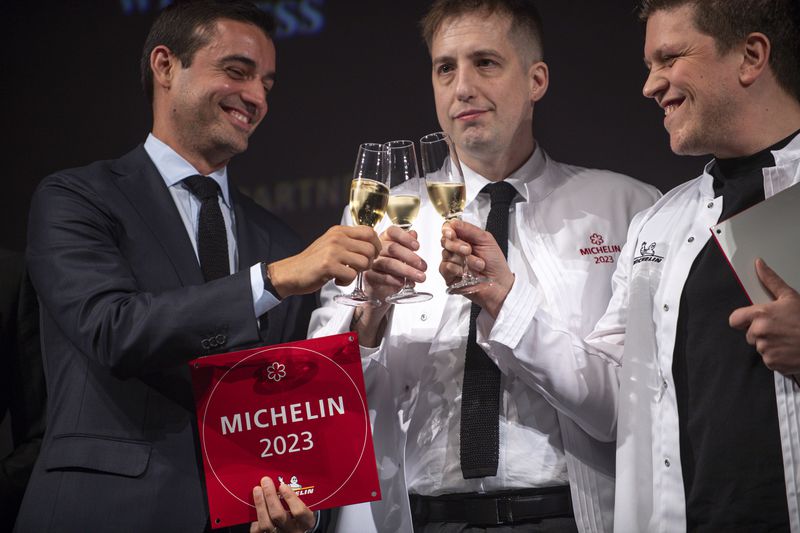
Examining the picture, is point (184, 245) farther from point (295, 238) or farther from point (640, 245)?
point (640, 245)

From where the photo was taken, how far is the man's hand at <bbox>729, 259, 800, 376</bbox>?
1.64 metres

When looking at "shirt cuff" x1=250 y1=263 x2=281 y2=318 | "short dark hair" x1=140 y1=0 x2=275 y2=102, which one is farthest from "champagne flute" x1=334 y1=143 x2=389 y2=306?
"short dark hair" x1=140 y1=0 x2=275 y2=102

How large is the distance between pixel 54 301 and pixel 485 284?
1070mm

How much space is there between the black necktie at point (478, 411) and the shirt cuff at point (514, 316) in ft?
0.47

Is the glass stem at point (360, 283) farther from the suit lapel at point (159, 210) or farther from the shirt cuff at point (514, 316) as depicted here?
the suit lapel at point (159, 210)

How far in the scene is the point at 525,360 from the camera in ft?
6.74

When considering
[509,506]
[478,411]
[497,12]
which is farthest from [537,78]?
[509,506]

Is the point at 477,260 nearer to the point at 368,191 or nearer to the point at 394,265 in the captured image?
the point at 394,265

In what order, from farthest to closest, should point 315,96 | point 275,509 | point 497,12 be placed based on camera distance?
point 315,96 → point 497,12 → point 275,509

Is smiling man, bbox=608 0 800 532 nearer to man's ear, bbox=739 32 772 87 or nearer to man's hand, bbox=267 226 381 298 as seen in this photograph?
man's ear, bbox=739 32 772 87

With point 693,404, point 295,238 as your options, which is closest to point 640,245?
point 693,404

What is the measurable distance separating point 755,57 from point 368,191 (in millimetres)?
1023

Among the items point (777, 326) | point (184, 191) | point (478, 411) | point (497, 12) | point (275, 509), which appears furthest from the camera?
point (497, 12)

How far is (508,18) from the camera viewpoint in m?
2.62
